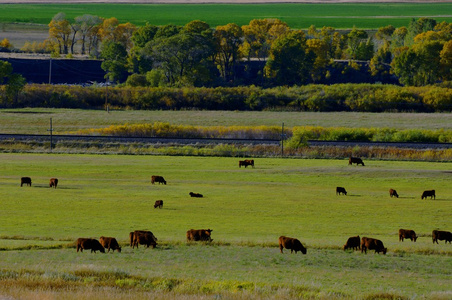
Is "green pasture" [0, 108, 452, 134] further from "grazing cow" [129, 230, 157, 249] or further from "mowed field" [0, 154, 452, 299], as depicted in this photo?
"grazing cow" [129, 230, 157, 249]

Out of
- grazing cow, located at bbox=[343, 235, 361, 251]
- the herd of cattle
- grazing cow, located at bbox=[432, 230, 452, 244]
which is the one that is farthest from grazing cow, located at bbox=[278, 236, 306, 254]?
grazing cow, located at bbox=[432, 230, 452, 244]

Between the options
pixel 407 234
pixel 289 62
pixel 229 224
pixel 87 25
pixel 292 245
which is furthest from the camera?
pixel 87 25

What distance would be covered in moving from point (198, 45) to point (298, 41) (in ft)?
63.1

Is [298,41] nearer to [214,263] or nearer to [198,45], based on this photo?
[198,45]

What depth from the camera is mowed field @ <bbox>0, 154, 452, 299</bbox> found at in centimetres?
2164

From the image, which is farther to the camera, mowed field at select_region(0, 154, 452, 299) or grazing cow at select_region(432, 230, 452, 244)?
grazing cow at select_region(432, 230, 452, 244)

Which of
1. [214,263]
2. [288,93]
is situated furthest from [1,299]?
[288,93]

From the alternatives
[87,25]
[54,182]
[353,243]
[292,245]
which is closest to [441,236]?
[353,243]

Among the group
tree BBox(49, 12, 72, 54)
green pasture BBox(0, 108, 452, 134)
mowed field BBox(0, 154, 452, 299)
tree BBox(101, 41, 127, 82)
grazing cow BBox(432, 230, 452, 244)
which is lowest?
mowed field BBox(0, 154, 452, 299)

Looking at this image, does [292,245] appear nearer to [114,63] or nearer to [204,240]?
[204,240]

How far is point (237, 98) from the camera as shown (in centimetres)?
12375

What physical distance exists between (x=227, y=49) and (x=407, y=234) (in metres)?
122

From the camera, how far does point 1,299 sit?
18.2 metres

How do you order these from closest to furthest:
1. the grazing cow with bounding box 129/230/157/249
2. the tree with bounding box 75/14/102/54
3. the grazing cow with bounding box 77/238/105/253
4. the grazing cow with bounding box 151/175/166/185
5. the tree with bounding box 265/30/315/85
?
the grazing cow with bounding box 77/238/105/253
the grazing cow with bounding box 129/230/157/249
the grazing cow with bounding box 151/175/166/185
the tree with bounding box 265/30/315/85
the tree with bounding box 75/14/102/54
